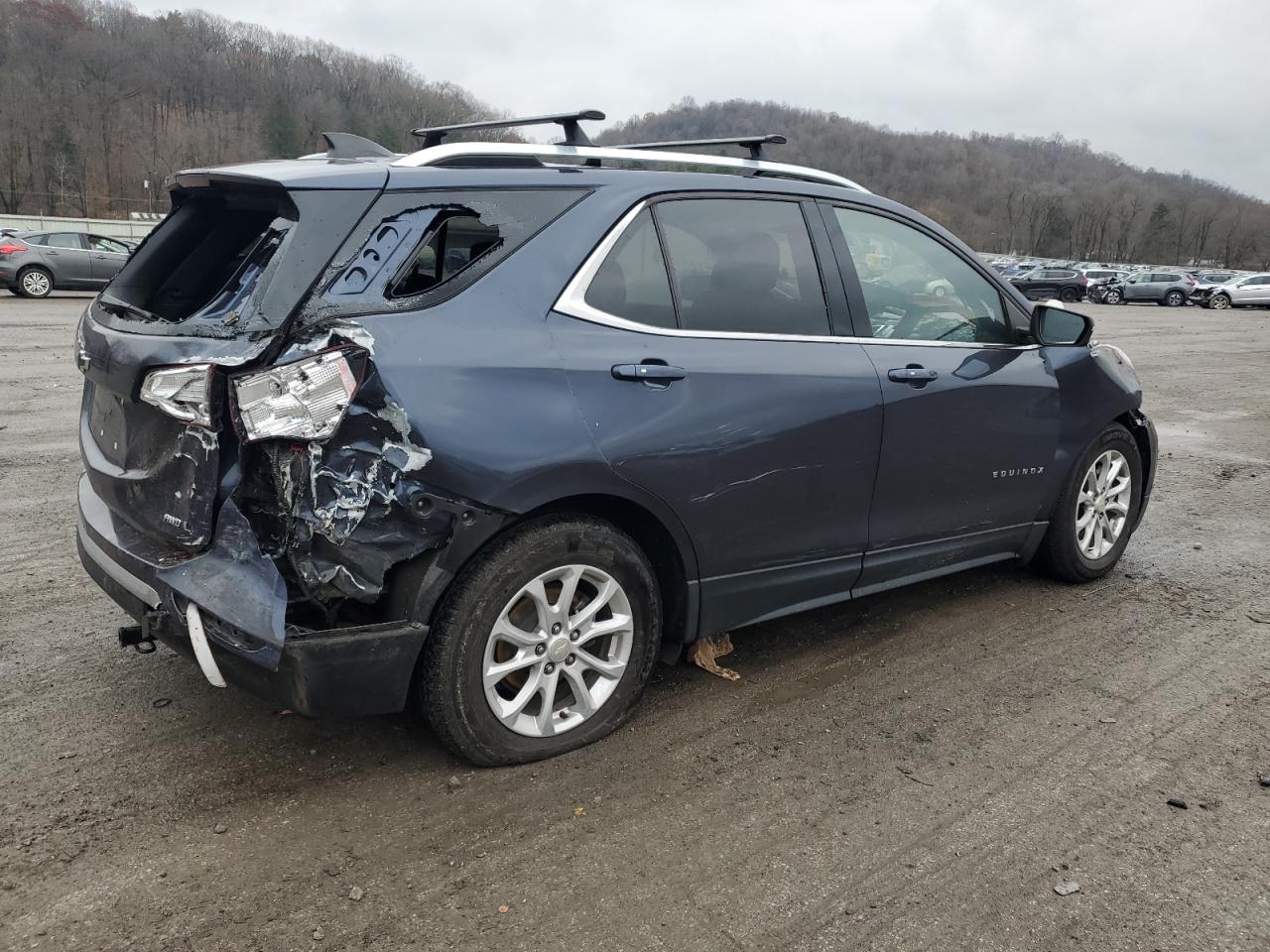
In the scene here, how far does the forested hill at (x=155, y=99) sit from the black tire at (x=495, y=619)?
10069 centimetres

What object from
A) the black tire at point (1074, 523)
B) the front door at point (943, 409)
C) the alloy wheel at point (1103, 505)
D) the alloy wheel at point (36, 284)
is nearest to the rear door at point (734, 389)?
the front door at point (943, 409)

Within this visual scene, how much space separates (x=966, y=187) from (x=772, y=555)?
167644mm

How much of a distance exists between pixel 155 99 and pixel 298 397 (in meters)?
137

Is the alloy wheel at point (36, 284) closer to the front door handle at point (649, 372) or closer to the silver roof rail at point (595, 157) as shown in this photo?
the silver roof rail at point (595, 157)

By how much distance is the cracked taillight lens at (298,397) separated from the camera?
2.66m

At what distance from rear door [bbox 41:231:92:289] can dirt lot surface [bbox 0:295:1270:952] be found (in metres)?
20.0

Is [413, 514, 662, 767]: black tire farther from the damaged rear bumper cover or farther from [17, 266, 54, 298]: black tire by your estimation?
[17, 266, 54, 298]: black tire

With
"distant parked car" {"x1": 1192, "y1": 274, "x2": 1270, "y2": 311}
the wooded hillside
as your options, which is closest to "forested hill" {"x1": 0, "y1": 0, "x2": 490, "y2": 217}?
the wooded hillside

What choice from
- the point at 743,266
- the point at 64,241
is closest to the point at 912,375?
the point at 743,266

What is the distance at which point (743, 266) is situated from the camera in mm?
3535

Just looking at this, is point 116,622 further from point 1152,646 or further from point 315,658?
point 1152,646

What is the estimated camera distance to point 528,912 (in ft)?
8.23

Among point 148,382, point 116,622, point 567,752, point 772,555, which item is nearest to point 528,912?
point 567,752

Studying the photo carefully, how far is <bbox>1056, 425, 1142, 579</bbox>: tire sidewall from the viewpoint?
4727 millimetres
